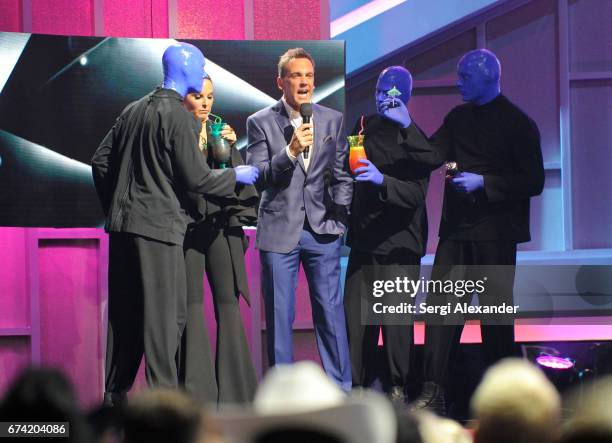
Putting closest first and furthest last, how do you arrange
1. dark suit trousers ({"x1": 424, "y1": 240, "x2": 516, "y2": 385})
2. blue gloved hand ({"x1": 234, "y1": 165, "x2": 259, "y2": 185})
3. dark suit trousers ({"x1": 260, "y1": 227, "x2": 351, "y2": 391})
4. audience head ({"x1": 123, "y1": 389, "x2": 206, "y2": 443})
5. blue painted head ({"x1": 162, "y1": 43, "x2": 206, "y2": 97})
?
audience head ({"x1": 123, "y1": 389, "x2": 206, "y2": 443}), blue painted head ({"x1": 162, "y1": 43, "x2": 206, "y2": 97}), blue gloved hand ({"x1": 234, "y1": 165, "x2": 259, "y2": 185}), dark suit trousers ({"x1": 260, "y1": 227, "x2": 351, "y2": 391}), dark suit trousers ({"x1": 424, "y1": 240, "x2": 516, "y2": 385})

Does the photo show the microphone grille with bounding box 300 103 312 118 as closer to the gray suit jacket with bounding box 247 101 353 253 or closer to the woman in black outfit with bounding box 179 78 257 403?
the gray suit jacket with bounding box 247 101 353 253

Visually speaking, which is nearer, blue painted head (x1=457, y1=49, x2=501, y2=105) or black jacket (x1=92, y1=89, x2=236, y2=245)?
black jacket (x1=92, y1=89, x2=236, y2=245)

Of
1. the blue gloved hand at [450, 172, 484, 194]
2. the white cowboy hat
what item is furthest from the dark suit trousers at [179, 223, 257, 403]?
the white cowboy hat

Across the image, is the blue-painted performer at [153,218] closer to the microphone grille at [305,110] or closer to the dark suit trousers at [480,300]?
the microphone grille at [305,110]

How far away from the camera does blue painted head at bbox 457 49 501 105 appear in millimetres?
5605

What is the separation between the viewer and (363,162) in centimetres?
543

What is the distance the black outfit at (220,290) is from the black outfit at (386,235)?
62cm

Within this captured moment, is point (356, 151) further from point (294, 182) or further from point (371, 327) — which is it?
point (371, 327)

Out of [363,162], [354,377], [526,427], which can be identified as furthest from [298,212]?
[526,427]

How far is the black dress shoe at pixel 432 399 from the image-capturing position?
17.8 feet

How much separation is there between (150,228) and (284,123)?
3.37 feet

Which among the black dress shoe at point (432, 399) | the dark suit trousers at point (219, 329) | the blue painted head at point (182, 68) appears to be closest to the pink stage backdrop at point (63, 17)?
the blue painted head at point (182, 68)

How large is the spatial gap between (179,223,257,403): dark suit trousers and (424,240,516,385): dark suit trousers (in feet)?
3.08

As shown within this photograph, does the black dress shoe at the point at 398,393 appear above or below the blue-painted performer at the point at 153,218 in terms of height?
below
